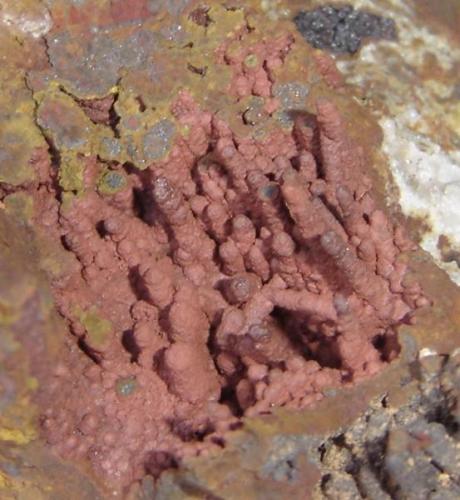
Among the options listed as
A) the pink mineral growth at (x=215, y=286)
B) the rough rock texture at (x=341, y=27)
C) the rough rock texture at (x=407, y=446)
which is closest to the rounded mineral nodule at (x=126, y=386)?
the pink mineral growth at (x=215, y=286)

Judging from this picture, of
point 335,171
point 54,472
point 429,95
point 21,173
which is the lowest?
point 54,472

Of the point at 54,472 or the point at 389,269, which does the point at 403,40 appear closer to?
the point at 389,269

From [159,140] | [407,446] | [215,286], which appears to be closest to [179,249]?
[215,286]

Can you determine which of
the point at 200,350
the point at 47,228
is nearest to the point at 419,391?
the point at 200,350

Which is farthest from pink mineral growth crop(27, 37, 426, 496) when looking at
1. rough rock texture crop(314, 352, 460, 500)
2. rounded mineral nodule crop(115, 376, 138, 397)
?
rough rock texture crop(314, 352, 460, 500)

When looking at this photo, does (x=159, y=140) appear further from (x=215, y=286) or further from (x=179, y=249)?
(x=215, y=286)

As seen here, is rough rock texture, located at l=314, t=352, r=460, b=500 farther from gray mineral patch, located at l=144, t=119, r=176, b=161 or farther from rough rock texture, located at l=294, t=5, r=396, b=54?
rough rock texture, located at l=294, t=5, r=396, b=54
